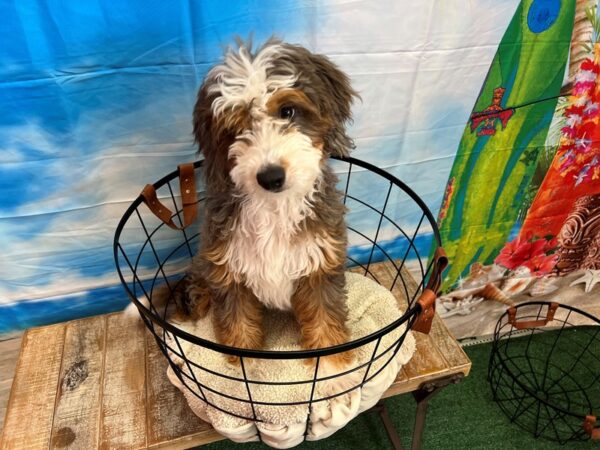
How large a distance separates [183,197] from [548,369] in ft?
5.71

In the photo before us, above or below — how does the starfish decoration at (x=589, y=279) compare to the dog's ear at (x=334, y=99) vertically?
below

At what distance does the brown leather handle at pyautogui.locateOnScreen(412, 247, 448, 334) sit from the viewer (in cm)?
85

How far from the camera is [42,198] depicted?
1221 mm

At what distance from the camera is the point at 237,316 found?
3.76ft

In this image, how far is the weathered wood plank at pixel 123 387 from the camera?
111 centimetres

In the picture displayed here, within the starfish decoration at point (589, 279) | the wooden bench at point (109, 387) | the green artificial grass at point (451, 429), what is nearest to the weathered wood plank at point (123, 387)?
the wooden bench at point (109, 387)

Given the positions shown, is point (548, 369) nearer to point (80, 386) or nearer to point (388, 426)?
point (388, 426)

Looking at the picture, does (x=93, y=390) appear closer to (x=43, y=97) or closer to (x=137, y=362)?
(x=137, y=362)

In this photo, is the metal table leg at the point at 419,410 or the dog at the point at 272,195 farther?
the metal table leg at the point at 419,410

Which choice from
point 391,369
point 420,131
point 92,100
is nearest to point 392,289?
point 391,369

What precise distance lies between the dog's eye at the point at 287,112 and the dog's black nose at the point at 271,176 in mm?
118

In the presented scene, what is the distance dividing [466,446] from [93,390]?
4.36 ft

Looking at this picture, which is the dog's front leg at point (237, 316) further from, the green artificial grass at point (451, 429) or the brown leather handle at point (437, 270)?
the green artificial grass at point (451, 429)

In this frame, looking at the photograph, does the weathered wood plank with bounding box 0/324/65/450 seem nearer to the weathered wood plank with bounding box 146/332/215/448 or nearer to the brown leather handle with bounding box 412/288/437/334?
the weathered wood plank with bounding box 146/332/215/448
